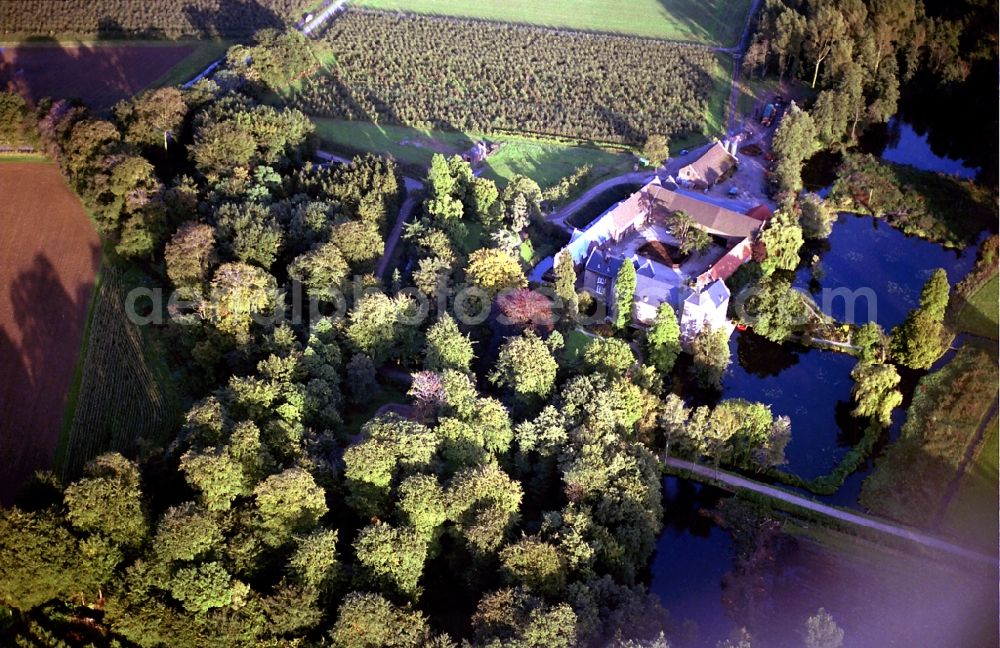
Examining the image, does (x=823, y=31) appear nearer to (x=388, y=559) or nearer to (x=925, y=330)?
(x=925, y=330)

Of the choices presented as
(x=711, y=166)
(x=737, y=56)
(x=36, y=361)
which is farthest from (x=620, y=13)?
(x=36, y=361)

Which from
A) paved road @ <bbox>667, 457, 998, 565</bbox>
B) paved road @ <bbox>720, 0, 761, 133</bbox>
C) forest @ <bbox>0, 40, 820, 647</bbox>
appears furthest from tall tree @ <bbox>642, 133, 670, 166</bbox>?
paved road @ <bbox>667, 457, 998, 565</bbox>

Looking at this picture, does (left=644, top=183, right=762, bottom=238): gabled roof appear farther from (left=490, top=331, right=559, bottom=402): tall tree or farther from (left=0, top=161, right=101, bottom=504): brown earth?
(left=0, top=161, right=101, bottom=504): brown earth

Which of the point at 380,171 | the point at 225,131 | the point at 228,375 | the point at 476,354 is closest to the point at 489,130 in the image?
the point at 380,171

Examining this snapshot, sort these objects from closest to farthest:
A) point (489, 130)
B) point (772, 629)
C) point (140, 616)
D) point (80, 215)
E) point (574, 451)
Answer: point (140, 616)
point (772, 629)
point (574, 451)
point (80, 215)
point (489, 130)

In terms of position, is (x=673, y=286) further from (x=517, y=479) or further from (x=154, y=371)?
(x=154, y=371)

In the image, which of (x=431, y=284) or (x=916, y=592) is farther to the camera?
(x=431, y=284)
